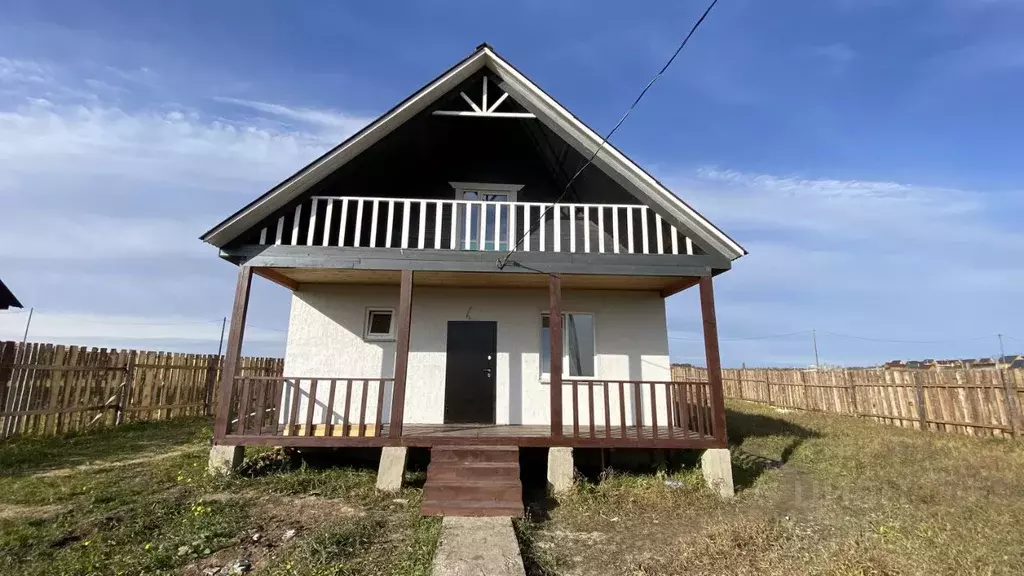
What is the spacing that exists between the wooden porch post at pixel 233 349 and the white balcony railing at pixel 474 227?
74 centimetres

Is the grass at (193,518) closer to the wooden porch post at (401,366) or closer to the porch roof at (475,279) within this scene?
the wooden porch post at (401,366)

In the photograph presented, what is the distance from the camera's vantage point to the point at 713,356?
7070 millimetres

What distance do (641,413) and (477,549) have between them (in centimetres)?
350

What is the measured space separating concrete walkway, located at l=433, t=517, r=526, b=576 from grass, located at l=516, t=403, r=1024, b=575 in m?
0.22

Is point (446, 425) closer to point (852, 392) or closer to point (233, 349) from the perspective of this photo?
point (233, 349)

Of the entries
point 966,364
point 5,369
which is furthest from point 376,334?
point 966,364

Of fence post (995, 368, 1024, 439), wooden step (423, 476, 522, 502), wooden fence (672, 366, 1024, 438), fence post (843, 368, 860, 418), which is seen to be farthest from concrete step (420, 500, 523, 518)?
fence post (843, 368, 860, 418)

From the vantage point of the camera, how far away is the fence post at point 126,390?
34.9ft

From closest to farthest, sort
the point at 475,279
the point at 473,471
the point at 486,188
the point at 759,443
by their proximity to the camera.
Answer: the point at 473,471 < the point at 475,279 < the point at 486,188 < the point at 759,443

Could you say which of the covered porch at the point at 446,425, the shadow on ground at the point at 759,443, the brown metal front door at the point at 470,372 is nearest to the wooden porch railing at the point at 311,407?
the covered porch at the point at 446,425

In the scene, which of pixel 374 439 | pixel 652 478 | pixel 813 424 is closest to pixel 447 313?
pixel 374 439

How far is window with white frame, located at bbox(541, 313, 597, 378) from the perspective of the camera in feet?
29.1

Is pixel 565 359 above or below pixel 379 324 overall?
below

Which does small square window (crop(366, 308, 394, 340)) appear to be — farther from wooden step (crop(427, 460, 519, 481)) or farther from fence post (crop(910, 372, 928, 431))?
fence post (crop(910, 372, 928, 431))
